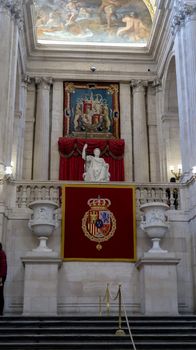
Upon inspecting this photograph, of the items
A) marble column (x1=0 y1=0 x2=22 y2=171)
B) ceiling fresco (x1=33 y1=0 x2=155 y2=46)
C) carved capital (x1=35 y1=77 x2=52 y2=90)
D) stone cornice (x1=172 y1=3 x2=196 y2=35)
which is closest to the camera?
marble column (x1=0 y1=0 x2=22 y2=171)

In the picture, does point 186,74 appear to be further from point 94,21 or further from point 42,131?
point 94,21

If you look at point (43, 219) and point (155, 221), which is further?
point (155, 221)

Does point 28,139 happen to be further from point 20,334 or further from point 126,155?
point 20,334

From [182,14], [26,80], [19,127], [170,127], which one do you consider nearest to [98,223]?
[182,14]

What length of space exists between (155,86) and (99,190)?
973 centimetres

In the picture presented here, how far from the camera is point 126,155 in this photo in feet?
73.2

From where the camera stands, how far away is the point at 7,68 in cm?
1636

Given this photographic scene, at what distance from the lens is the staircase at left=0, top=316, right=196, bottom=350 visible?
28.6 ft

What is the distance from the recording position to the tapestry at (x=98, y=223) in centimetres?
1404

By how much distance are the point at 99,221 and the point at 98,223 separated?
0.07 meters

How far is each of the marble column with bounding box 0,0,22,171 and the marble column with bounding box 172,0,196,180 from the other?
539cm

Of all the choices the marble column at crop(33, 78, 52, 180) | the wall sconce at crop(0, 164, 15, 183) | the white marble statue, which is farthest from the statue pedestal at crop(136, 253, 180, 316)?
the marble column at crop(33, 78, 52, 180)

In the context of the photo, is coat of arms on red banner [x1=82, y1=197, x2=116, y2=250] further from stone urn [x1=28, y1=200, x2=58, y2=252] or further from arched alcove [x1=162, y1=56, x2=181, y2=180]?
arched alcove [x1=162, y1=56, x2=181, y2=180]

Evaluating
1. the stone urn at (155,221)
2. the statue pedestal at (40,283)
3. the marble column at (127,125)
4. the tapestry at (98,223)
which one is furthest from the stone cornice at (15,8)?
the statue pedestal at (40,283)
